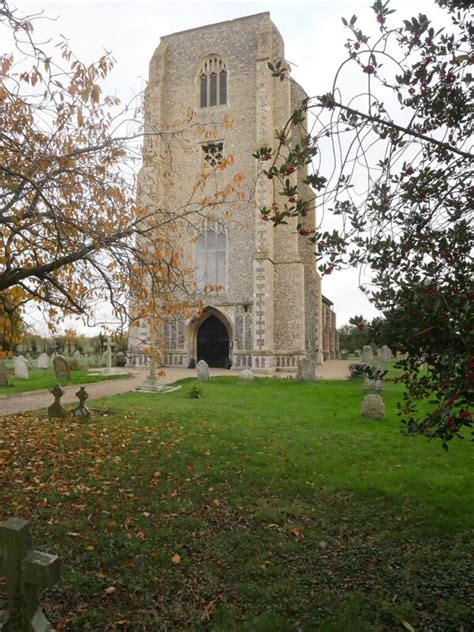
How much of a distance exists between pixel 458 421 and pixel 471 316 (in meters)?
0.54

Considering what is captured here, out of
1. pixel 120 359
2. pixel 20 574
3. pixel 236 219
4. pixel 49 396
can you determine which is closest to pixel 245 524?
pixel 20 574

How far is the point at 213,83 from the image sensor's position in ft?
73.0

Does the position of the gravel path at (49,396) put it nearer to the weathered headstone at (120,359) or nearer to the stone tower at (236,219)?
the stone tower at (236,219)

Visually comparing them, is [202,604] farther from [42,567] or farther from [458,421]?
[458,421]

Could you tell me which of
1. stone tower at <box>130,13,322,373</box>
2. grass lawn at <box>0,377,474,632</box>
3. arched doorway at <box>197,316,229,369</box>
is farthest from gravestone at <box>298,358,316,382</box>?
arched doorway at <box>197,316,229,369</box>

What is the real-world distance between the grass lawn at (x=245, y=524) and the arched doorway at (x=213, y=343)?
14.6m

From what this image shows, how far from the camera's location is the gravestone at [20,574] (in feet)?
6.73

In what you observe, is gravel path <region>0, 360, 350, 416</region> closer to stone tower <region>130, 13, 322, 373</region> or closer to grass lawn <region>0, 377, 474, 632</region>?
grass lawn <region>0, 377, 474, 632</region>

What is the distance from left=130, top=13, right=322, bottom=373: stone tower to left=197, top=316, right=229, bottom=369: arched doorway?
5cm

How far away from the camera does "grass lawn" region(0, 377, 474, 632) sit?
2.80 m

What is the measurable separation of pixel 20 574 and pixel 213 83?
962 inches

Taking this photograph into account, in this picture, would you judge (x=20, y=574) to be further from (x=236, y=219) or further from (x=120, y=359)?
(x=120, y=359)

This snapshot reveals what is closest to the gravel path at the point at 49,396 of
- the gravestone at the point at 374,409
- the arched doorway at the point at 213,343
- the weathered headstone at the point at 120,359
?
the arched doorway at the point at 213,343

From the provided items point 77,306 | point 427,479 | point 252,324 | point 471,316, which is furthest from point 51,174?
point 252,324
